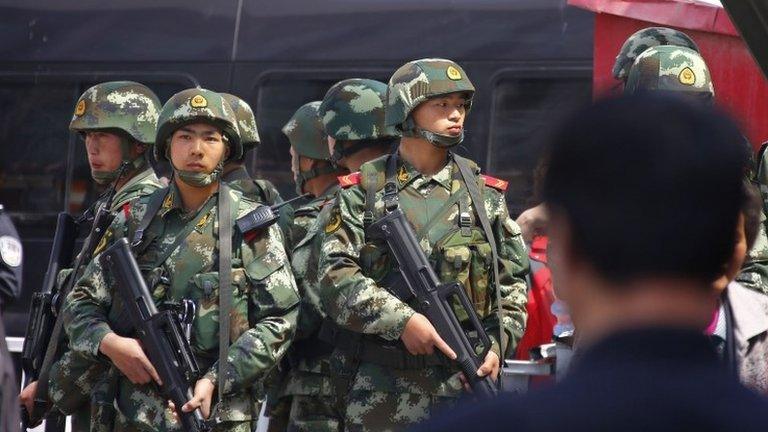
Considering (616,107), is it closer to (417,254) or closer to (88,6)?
(417,254)

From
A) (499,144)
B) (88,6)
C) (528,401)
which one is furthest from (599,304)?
(88,6)

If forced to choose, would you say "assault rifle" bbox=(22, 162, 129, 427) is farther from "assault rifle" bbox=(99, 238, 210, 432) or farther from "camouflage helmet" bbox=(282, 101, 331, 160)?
"camouflage helmet" bbox=(282, 101, 331, 160)

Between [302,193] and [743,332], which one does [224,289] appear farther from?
[743,332]

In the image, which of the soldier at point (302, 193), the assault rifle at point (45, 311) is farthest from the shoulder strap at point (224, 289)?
the assault rifle at point (45, 311)

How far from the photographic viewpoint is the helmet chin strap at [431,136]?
5539 millimetres

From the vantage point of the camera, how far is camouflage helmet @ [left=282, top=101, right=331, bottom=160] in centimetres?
697

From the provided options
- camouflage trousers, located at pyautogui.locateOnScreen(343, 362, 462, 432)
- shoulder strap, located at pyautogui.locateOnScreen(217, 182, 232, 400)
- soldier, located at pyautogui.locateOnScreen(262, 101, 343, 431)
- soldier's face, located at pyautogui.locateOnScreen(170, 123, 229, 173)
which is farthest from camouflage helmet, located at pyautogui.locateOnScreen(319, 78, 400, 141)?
camouflage trousers, located at pyautogui.locateOnScreen(343, 362, 462, 432)

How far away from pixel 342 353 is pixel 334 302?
258mm

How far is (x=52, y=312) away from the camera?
6.36 m

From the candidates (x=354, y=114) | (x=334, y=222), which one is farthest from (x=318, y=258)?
(x=354, y=114)

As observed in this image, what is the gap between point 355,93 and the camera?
6.61 metres

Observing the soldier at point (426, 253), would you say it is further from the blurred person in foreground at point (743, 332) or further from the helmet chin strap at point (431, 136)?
the blurred person in foreground at point (743, 332)

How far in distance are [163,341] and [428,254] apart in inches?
36.8

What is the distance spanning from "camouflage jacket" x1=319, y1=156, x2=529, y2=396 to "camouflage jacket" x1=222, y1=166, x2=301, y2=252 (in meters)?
1.01
